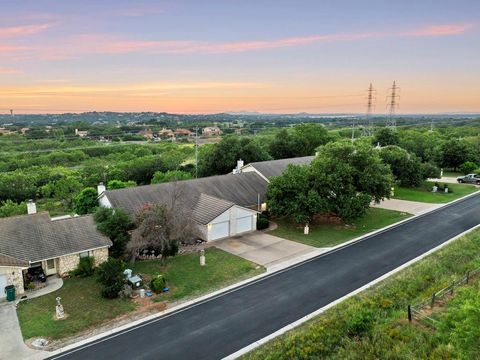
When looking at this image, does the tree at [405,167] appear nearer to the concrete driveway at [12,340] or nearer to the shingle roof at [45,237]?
the shingle roof at [45,237]

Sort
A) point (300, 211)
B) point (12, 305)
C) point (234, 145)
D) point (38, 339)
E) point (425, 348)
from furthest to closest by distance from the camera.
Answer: point (234, 145), point (300, 211), point (12, 305), point (38, 339), point (425, 348)

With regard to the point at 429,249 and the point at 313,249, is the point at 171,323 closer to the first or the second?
the point at 313,249

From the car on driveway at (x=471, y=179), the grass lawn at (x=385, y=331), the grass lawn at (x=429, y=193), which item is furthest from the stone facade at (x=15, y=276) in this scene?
the car on driveway at (x=471, y=179)

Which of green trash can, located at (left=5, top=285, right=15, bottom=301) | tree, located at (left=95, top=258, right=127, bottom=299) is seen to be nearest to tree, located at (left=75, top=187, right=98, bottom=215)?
green trash can, located at (left=5, top=285, right=15, bottom=301)

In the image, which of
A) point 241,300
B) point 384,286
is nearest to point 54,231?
point 241,300

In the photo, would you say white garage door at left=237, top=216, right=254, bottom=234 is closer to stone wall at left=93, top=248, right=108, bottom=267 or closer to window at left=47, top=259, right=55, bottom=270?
stone wall at left=93, top=248, right=108, bottom=267

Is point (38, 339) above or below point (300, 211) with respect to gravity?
below

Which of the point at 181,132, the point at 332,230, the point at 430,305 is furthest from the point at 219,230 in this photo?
the point at 181,132
